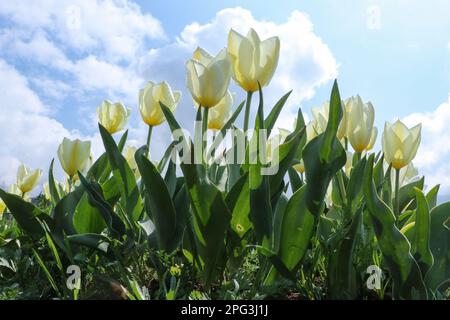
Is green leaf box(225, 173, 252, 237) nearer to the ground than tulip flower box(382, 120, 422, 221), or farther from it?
nearer to the ground

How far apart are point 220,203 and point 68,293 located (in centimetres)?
66

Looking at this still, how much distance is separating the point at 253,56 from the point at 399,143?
594mm

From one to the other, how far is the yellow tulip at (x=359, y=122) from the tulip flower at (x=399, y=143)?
0.11 m

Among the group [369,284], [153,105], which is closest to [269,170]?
[369,284]

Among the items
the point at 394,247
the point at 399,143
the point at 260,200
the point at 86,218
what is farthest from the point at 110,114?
the point at 394,247

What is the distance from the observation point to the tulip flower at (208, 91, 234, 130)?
201 cm

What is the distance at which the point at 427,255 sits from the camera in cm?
156

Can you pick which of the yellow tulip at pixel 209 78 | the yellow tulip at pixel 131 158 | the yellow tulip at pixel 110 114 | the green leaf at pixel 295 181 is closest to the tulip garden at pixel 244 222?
the yellow tulip at pixel 209 78

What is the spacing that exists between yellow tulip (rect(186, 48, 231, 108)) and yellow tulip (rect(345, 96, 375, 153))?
1.70 ft

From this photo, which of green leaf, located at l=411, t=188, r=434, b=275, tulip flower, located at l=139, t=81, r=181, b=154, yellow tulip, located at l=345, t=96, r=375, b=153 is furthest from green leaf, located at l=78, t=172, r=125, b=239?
green leaf, located at l=411, t=188, r=434, b=275

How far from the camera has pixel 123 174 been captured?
187 centimetres

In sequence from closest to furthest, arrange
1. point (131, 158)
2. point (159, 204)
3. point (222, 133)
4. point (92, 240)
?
1. point (159, 204)
2. point (92, 240)
3. point (222, 133)
4. point (131, 158)

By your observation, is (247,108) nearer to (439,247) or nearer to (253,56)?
(253,56)

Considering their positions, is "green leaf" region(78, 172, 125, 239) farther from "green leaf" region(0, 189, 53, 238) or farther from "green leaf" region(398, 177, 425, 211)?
"green leaf" region(398, 177, 425, 211)
